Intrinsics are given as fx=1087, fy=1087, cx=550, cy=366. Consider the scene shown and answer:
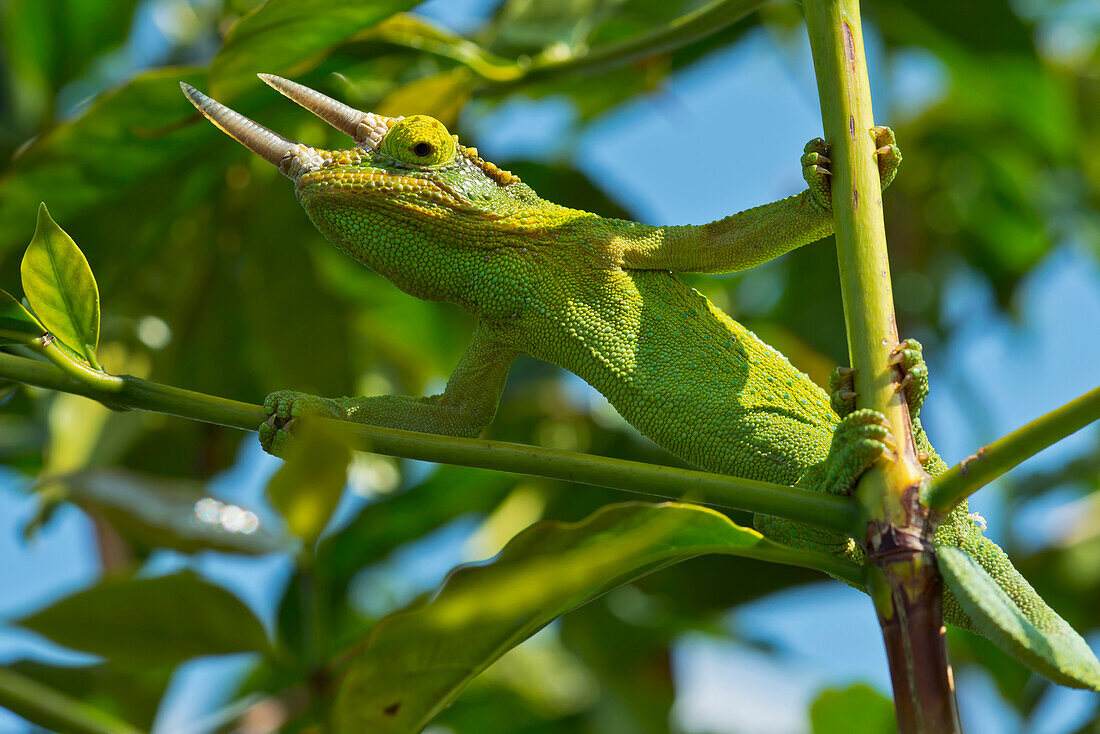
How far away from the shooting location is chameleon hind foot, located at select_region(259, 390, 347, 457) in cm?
172

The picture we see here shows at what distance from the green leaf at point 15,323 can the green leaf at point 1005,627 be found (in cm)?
117

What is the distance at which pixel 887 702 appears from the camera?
2457mm

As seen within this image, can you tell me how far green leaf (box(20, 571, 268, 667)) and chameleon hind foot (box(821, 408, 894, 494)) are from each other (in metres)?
1.05

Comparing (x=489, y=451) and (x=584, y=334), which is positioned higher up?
(x=584, y=334)

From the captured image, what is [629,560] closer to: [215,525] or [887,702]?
[215,525]

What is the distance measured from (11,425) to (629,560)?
2139 mm

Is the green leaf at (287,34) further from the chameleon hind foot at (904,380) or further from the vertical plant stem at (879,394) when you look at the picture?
the chameleon hind foot at (904,380)

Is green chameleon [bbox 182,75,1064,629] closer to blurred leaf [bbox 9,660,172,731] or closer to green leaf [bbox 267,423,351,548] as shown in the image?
green leaf [bbox 267,423,351,548]

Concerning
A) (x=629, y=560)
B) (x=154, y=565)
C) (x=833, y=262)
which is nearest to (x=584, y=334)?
(x=629, y=560)

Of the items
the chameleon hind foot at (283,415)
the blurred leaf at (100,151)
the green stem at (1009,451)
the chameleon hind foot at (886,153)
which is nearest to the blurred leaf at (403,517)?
the chameleon hind foot at (283,415)

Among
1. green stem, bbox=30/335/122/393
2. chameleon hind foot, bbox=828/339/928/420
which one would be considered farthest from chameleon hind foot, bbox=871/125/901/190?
green stem, bbox=30/335/122/393

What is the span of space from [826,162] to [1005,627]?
75 centimetres

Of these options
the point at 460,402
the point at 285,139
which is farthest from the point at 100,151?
the point at 460,402

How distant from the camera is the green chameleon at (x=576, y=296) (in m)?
1.79
